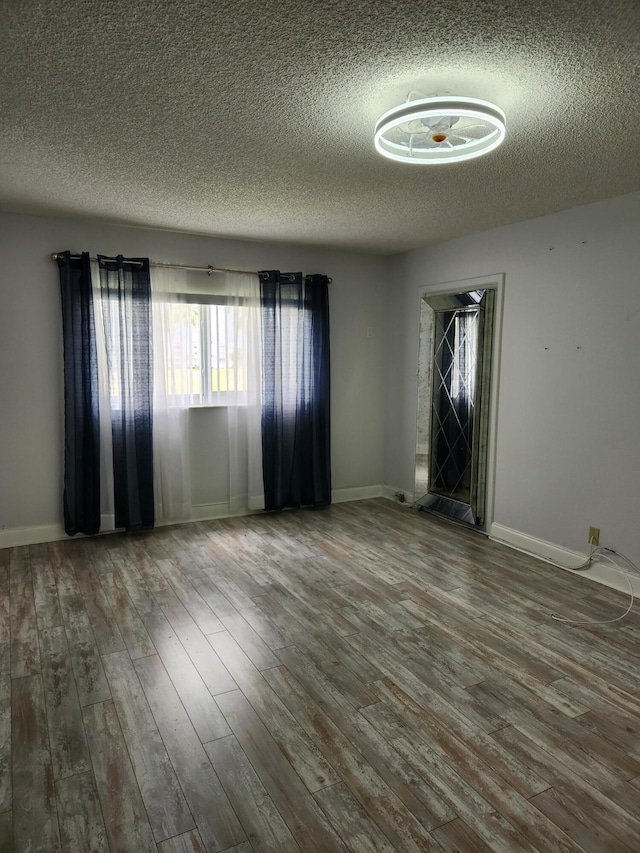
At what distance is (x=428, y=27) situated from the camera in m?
1.61

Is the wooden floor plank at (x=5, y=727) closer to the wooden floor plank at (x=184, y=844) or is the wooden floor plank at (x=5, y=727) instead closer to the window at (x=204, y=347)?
the wooden floor plank at (x=184, y=844)

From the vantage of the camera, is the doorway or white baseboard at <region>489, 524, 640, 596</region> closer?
white baseboard at <region>489, 524, 640, 596</region>

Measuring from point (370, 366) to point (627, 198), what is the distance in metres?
2.77

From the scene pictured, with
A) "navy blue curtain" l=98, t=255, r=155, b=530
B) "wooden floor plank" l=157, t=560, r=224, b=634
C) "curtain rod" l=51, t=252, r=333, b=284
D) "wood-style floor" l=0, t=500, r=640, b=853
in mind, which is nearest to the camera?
"wood-style floor" l=0, t=500, r=640, b=853

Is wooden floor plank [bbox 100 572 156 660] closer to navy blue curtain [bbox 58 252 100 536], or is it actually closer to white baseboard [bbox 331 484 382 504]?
navy blue curtain [bbox 58 252 100 536]

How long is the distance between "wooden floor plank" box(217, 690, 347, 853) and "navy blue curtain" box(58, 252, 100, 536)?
2.46m

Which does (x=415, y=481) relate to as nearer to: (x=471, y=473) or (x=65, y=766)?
(x=471, y=473)

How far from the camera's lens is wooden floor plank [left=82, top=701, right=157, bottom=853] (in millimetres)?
1625

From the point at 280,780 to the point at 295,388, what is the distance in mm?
3525

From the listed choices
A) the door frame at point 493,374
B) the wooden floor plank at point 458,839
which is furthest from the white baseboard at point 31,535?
the wooden floor plank at point 458,839

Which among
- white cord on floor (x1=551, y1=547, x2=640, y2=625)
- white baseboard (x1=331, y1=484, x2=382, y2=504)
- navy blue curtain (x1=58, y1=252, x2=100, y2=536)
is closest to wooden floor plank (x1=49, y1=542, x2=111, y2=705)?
navy blue curtain (x1=58, y1=252, x2=100, y2=536)

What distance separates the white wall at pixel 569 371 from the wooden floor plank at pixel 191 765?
2.78m

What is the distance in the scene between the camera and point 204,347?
467cm

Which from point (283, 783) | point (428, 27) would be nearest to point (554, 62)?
point (428, 27)
